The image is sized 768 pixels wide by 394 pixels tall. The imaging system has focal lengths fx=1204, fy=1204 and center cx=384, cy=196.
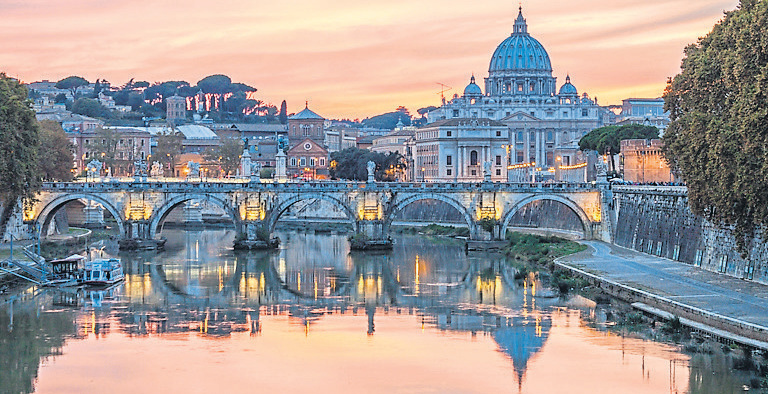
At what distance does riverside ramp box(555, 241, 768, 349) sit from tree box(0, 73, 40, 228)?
2731 cm

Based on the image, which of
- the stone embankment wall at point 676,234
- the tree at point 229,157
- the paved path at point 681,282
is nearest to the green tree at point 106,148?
the tree at point 229,157

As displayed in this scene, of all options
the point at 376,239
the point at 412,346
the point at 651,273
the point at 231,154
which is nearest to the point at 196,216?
the point at 231,154

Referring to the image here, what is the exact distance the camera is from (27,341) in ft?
137

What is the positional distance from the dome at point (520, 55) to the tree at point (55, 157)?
105 m

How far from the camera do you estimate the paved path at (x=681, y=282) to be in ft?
134

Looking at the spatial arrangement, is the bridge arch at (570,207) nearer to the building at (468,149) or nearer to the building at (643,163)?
the building at (643,163)

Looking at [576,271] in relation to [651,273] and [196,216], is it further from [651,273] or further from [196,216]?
[196,216]

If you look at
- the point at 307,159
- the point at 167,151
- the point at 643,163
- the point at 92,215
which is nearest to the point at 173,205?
the point at 92,215

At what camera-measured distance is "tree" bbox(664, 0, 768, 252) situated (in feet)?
134

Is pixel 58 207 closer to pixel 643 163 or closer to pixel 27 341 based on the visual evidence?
pixel 27 341

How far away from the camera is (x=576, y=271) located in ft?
184

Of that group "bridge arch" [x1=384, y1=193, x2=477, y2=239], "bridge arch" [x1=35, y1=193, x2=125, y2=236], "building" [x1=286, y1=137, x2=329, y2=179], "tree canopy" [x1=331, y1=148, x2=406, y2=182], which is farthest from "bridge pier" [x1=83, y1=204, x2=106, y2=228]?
"building" [x1=286, y1=137, x2=329, y2=179]

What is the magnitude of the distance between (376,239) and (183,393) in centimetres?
4306

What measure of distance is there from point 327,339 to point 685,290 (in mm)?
13970
